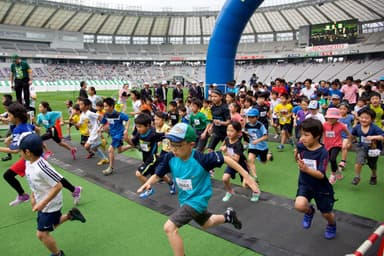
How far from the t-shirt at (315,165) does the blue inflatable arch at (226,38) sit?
30.4ft

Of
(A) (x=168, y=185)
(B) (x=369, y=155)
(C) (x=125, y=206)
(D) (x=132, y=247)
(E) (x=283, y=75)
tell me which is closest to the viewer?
(D) (x=132, y=247)

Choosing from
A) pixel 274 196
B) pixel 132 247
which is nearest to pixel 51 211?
pixel 132 247

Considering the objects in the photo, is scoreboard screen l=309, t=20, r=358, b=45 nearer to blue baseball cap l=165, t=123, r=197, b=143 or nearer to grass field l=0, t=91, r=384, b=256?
grass field l=0, t=91, r=384, b=256

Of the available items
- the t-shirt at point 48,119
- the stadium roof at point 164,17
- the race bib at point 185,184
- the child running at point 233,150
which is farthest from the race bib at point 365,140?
the stadium roof at point 164,17

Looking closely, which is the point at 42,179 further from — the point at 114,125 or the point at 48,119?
the point at 48,119

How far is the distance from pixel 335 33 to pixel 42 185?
134 feet

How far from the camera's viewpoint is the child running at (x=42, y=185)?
10.2 ft

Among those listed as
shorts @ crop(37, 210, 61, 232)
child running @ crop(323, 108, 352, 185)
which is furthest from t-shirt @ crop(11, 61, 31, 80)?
child running @ crop(323, 108, 352, 185)

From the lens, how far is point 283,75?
4919 centimetres

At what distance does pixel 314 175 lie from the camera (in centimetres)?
344

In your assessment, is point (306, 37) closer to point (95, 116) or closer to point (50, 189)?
point (95, 116)

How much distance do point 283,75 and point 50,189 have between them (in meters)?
49.8

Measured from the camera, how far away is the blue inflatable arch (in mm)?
11852

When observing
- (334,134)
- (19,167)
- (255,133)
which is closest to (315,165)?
(255,133)
